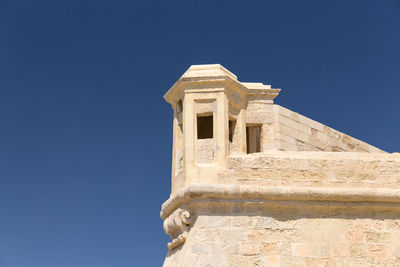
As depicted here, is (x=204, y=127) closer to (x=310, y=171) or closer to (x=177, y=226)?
(x=177, y=226)

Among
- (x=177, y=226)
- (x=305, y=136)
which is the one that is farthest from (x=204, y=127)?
(x=177, y=226)

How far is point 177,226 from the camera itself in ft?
27.0

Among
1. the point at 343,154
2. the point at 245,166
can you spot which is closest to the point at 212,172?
the point at 245,166

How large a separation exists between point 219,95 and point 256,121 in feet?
2.75

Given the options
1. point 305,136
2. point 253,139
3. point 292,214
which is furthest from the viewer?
point 305,136

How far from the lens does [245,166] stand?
26.8 feet

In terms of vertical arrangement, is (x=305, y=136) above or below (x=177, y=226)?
above

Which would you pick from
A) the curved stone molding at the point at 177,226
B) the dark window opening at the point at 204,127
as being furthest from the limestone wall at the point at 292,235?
the dark window opening at the point at 204,127

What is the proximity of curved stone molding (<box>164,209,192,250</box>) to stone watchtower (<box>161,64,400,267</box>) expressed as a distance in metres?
0.01

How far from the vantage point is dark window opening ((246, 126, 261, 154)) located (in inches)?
364

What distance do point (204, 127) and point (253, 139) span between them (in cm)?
72

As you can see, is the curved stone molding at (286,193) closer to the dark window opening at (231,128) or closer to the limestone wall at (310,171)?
the limestone wall at (310,171)

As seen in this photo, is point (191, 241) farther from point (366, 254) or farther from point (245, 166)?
point (366, 254)

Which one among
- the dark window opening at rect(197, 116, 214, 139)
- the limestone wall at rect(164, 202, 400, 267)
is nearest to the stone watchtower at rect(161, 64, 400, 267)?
the limestone wall at rect(164, 202, 400, 267)
